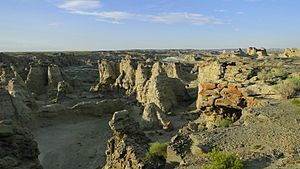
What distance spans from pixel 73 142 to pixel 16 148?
37.3 ft

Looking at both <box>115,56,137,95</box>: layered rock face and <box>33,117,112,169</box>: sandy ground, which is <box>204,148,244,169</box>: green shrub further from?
<box>115,56,137,95</box>: layered rock face

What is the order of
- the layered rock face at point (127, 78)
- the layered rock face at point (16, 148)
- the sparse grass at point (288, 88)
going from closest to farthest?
1. the layered rock face at point (16, 148)
2. the sparse grass at point (288, 88)
3. the layered rock face at point (127, 78)

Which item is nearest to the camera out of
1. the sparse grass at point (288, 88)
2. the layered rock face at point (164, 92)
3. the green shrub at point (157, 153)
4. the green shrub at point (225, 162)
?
the green shrub at point (225, 162)

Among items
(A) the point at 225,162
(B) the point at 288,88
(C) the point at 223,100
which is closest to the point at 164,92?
(C) the point at 223,100

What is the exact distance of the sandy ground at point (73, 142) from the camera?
948 inches

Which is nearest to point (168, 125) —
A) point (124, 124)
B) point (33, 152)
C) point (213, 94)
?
point (213, 94)

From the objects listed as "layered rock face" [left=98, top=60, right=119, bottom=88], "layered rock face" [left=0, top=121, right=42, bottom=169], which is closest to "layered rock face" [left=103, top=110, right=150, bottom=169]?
"layered rock face" [left=0, top=121, right=42, bottom=169]

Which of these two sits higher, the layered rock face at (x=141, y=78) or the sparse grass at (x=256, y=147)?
the sparse grass at (x=256, y=147)

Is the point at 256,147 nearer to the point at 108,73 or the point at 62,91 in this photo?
the point at 62,91

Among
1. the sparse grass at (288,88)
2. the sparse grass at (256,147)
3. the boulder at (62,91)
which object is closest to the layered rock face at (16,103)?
the boulder at (62,91)

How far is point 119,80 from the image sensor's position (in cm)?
4525

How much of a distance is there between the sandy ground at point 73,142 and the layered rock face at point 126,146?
6575 mm

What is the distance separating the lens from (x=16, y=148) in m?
16.3

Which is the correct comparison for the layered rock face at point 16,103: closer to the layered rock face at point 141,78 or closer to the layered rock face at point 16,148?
the layered rock face at point 16,148
